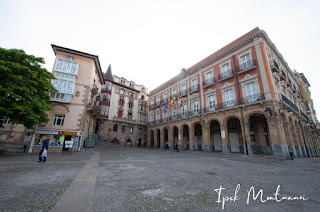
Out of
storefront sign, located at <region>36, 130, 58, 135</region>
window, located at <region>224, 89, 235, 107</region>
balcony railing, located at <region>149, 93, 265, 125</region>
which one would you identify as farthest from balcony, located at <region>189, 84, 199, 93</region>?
storefront sign, located at <region>36, 130, 58, 135</region>

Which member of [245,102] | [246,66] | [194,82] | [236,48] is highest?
[236,48]

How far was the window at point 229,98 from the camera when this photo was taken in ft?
58.1

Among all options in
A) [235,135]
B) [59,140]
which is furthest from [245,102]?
[59,140]

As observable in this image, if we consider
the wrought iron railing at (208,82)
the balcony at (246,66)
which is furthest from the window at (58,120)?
the balcony at (246,66)

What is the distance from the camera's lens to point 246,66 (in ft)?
56.0

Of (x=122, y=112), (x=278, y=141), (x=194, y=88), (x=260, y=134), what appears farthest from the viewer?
(x=122, y=112)

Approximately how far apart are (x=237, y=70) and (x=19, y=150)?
88.6ft

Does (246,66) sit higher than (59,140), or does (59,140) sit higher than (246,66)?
(246,66)

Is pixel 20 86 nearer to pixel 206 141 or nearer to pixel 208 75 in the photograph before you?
pixel 206 141

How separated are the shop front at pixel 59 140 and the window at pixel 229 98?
19.1m

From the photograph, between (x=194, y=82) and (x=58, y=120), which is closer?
(x=58, y=120)

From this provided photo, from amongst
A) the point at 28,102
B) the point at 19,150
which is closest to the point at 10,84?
the point at 28,102

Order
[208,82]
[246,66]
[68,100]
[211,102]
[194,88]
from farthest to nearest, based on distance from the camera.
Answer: [194,88] → [208,82] → [211,102] → [246,66] → [68,100]

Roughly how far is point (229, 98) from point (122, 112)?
23.8 metres
